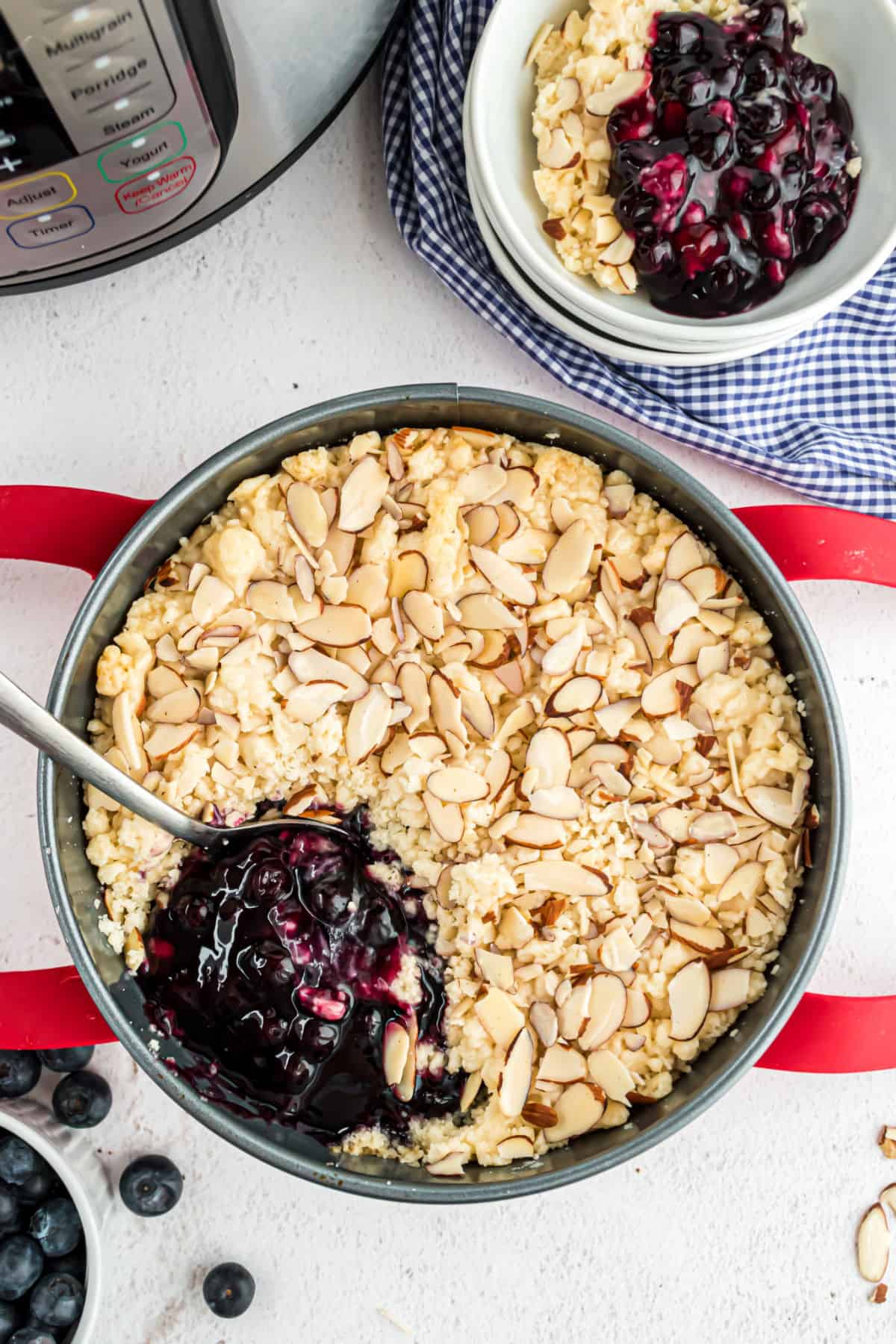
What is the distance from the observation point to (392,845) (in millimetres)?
960

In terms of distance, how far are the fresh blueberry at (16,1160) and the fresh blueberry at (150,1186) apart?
0.09m

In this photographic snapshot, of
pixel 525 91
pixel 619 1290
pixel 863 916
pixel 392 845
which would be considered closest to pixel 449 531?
pixel 392 845

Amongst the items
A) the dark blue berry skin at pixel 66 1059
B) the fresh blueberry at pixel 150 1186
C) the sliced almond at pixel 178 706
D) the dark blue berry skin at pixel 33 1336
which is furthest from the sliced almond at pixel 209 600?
the dark blue berry skin at pixel 33 1336

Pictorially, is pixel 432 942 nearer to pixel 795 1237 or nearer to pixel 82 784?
pixel 82 784

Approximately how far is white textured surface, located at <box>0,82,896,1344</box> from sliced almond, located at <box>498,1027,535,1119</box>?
0.77 ft

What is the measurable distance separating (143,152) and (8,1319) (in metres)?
0.98

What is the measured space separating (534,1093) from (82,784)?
45 cm

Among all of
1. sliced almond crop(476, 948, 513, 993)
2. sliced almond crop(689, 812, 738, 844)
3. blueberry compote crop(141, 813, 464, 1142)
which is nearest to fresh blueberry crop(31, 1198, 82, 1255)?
blueberry compote crop(141, 813, 464, 1142)

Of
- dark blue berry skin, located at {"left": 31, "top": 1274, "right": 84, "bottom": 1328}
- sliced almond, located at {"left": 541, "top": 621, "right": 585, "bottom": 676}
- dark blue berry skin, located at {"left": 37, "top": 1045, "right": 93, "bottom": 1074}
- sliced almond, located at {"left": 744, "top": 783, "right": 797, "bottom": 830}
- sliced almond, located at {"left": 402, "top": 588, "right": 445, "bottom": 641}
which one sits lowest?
dark blue berry skin, located at {"left": 31, "top": 1274, "right": 84, "bottom": 1328}

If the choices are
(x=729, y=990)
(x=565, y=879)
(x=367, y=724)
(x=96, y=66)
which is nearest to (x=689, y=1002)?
(x=729, y=990)

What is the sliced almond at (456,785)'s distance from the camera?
92 centimetres

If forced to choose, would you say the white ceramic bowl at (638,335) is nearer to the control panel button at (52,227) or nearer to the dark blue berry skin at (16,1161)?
the control panel button at (52,227)

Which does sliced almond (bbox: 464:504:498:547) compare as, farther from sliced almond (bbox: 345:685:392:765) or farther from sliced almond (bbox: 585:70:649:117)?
sliced almond (bbox: 585:70:649:117)

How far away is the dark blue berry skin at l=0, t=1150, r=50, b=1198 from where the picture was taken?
99cm
